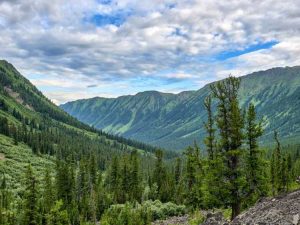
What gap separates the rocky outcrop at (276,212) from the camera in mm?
28550

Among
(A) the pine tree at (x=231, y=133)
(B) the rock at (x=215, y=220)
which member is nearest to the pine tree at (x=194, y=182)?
(A) the pine tree at (x=231, y=133)

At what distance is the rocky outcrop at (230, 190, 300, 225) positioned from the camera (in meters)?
28.5

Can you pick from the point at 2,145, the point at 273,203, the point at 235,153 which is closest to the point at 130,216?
the point at 235,153

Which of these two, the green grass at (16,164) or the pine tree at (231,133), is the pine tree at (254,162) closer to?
the pine tree at (231,133)

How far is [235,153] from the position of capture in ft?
143

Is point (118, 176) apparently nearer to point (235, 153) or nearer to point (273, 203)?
point (235, 153)

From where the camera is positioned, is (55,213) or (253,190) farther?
(55,213)

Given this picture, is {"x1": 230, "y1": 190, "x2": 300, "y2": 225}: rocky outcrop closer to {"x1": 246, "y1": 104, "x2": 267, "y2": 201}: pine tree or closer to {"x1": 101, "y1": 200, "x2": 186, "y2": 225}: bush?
{"x1": 246, "y1": 104, "x2": 267, "y2": 201}: pine tree

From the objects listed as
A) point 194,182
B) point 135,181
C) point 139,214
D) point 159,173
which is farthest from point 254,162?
point 159,173

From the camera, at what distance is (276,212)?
101 ft

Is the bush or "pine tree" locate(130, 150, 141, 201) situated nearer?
the bush

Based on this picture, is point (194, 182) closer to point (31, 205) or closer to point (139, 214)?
point (139, 214)

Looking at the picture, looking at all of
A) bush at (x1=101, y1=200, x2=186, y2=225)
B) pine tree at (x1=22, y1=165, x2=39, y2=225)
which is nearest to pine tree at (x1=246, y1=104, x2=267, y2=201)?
bush at (x1=101, y1=200, x2=186, y2=225)

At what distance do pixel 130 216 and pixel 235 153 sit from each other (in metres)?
34.3
